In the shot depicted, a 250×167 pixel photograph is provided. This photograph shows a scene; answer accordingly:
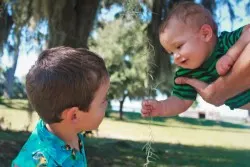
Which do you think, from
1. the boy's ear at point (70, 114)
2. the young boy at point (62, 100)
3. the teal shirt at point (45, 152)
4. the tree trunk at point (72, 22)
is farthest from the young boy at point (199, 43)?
the tree trunk at point (72, 22)

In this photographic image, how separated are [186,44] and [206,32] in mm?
93

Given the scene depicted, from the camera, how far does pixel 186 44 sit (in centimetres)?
171

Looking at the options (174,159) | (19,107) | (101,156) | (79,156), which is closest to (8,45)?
(101,156)

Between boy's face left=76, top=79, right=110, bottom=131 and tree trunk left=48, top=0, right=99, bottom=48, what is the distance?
220 inches

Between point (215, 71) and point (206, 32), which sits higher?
point (206, 32)

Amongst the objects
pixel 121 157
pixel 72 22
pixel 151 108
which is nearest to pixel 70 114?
pixel 151 108

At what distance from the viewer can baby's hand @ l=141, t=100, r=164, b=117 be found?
1935mm

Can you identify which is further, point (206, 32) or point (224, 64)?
point (206, 32)

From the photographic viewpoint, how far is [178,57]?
172 cm

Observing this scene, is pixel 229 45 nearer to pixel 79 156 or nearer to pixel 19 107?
pixel 79 156

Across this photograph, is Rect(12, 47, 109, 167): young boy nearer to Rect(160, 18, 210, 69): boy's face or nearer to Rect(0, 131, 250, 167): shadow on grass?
Rect(160, 18, 210, 69): boy's face

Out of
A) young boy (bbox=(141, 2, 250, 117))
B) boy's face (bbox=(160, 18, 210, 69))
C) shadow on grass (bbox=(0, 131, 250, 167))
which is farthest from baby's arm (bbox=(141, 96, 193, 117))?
shadow on grass (bbox=(0, 131, 250, 167))

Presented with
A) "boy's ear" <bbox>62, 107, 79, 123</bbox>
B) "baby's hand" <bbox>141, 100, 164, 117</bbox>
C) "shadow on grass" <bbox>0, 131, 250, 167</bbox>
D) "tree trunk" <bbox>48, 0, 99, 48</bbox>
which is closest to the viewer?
"boy's ear" <bbox>62, 107, 79, 123</bbox>

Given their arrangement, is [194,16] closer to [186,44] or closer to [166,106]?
[186,44]
